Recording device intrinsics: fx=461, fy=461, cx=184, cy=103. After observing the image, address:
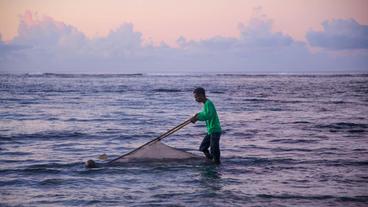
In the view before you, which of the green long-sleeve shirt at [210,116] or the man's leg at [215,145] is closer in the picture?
the green long-sleeve shirt at [210,116]

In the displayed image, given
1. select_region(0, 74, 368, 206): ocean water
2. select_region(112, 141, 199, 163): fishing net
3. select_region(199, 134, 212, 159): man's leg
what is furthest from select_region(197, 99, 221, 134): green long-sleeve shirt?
Result: select_region(112, 141, 199, 163): fishing net

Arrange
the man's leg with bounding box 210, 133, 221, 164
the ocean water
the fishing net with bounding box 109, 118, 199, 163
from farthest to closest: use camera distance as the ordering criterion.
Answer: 1. the fishing net with bounding box 109, 118, 199, 163
2. the man's leg with bounding box 210, 133, 221, 164
3. the ocean water

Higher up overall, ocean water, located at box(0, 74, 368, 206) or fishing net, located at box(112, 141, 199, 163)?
fishing net, located at box(112, 141, 199, 163)

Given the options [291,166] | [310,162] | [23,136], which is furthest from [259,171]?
[23,136]

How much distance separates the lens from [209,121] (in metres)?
10.4

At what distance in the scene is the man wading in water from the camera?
10.1m

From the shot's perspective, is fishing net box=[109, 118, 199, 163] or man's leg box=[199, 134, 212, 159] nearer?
man's leg box=[199, 134, 212, 159]

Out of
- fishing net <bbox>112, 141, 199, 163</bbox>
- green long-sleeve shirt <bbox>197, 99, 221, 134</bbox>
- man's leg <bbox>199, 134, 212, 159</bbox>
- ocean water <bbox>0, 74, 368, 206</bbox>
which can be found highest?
green long-sleeve shirt <bbox>197, 99, 221, 134</bbox>

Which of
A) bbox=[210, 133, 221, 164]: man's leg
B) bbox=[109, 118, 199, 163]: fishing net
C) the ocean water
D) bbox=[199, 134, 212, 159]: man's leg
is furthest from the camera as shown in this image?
bbox=[109, 118, 199, 163]: fishing net

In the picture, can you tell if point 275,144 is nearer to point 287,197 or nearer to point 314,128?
point 314,128

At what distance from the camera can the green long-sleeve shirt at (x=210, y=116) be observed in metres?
10.1

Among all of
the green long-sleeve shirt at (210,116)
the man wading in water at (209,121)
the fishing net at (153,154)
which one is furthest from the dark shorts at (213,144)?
the fishing net at (153,154)

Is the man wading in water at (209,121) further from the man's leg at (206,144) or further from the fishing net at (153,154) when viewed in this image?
the fishing net at (153,154)

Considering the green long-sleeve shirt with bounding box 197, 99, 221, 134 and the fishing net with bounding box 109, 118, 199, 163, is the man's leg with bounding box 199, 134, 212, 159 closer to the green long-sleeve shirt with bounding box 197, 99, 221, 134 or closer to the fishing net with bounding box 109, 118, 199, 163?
the green long-sleeve shirt with bounding box 197, 99, 221, 134
